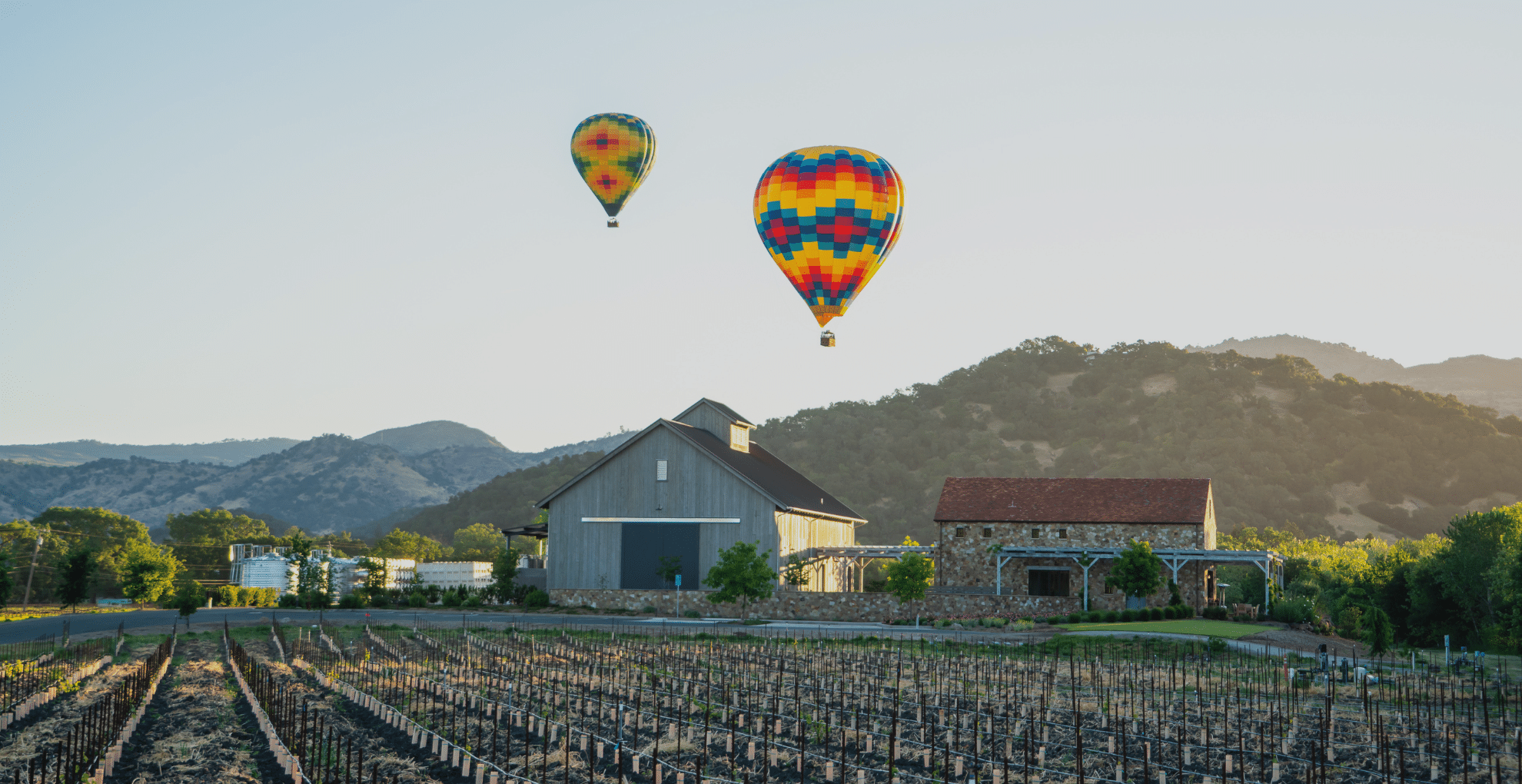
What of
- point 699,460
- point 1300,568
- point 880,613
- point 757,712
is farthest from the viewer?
point 1300,568

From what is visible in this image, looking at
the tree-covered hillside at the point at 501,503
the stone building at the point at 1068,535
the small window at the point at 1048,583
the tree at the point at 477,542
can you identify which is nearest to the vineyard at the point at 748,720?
the stone building at the point at 1068,535

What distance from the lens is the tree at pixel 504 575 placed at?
2416 inches

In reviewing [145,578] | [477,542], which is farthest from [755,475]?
[477,542]

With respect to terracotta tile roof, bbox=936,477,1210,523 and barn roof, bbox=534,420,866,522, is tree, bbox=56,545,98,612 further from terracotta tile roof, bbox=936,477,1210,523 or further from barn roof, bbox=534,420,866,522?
terracotta tile roof, bbox=936,477,1210,523

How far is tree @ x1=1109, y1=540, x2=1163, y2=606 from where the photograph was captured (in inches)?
2083

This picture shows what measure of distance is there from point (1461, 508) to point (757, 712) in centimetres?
14812

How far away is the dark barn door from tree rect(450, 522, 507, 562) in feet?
294

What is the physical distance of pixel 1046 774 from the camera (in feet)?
57.8

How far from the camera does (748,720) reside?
835 inches

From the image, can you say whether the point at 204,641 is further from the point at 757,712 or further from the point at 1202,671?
the point at 1202,671

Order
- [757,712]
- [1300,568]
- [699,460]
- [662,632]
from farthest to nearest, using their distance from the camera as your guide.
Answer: [1300,568] → [699,460] → [662,632] → [757,712]

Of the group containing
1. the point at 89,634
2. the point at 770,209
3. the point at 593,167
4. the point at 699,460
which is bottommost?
the point at 89,634

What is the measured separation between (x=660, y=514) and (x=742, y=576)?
7.12m

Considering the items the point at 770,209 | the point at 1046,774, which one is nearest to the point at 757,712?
the point at 1046,774
